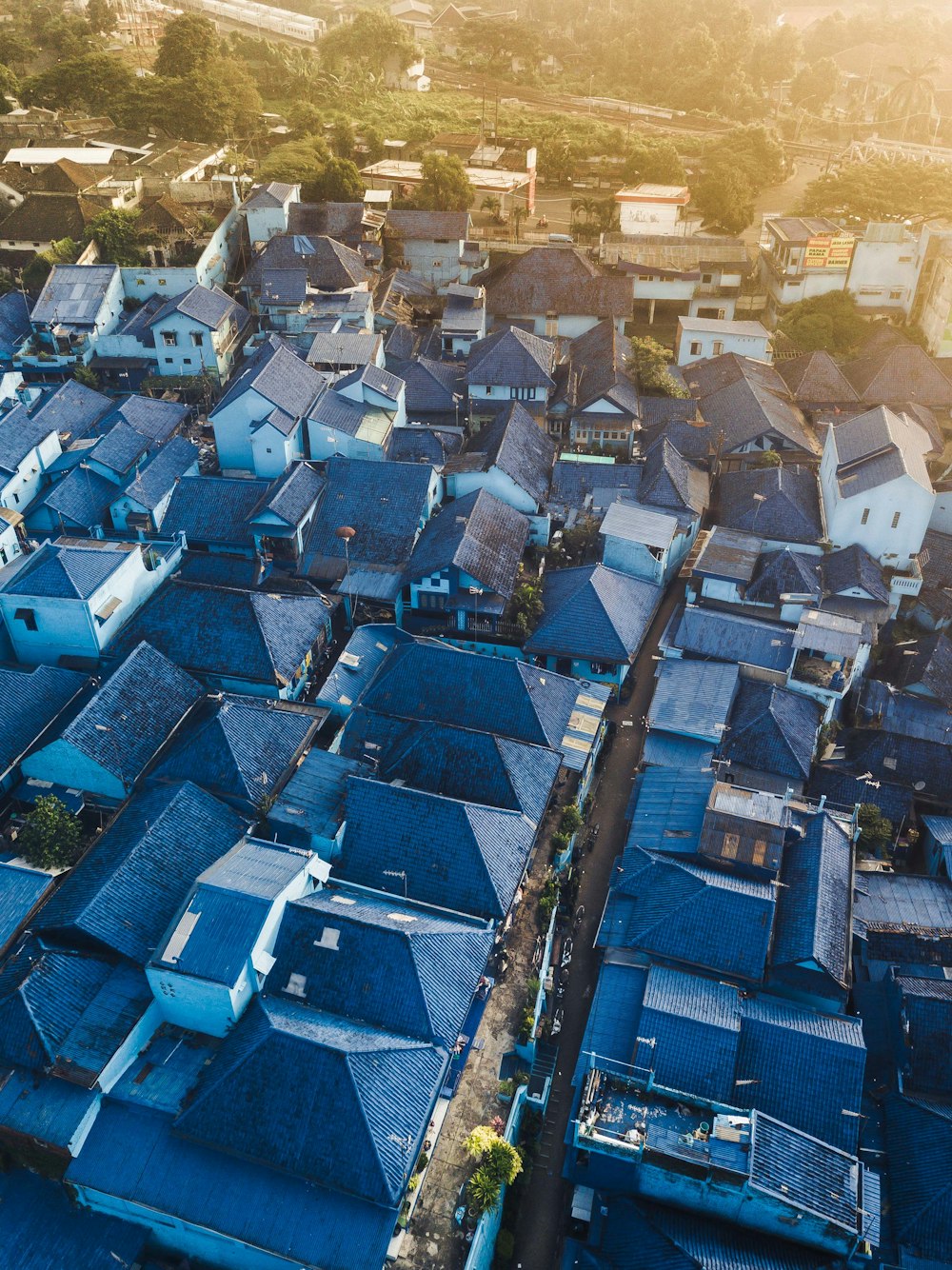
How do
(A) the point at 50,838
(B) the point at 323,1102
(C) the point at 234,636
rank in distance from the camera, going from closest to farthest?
(B) the point at 323,1102 < (A) the point at 50,838 < (C) the point at 234,636

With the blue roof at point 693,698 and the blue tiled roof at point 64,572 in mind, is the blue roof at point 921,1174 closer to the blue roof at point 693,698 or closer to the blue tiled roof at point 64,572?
the blue roof at point 693,698

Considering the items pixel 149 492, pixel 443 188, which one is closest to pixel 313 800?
pixel 149 492

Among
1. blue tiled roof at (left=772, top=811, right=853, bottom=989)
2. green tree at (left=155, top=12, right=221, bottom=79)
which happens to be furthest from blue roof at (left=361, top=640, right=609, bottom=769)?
green tree at (left=155, top=12, right=221, bottom=79)

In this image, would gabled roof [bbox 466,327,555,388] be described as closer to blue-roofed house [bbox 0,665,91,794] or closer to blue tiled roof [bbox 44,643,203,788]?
blue tiled roof [bbox 44,643,203,788]

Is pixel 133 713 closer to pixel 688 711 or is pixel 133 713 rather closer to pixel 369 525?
pixel 369 525

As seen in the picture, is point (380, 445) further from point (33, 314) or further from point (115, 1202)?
point (115, 1202)

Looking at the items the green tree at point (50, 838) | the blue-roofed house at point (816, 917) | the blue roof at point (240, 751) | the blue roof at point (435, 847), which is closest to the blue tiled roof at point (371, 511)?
the blue roof at point (240, 751)

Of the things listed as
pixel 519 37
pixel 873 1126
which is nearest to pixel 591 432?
pixel 873 1126
